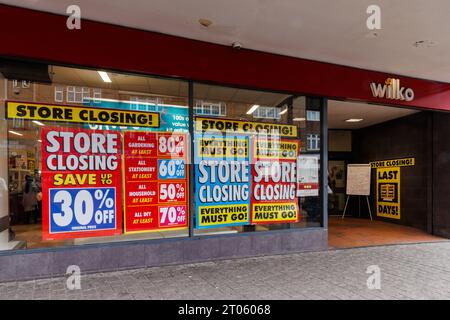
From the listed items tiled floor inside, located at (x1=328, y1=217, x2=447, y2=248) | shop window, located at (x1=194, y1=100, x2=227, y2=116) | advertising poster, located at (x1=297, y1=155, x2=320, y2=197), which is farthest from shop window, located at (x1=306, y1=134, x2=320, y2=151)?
tiled floor inside, located at (x1=328, y1=217, x2=447, y2=248)

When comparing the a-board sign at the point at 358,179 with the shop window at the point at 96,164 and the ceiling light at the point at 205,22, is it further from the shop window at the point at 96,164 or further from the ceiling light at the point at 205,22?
the ceiling light at the point at 205,22

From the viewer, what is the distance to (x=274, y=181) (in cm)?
564

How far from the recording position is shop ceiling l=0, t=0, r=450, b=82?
12.9 feet

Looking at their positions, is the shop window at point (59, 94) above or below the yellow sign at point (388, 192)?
above

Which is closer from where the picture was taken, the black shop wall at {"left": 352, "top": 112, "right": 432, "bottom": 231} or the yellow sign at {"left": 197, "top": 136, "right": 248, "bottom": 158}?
the yellow sign at {"left": 197, "top": 136, "right": 248, "bottom": 158}

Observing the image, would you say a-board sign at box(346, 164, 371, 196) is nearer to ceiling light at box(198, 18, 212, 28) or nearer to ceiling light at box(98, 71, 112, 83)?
ceiling light at box(198, 18, 212, 28)

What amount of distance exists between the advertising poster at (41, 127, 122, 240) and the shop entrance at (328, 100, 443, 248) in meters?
4.17

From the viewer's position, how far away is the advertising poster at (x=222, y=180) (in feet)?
16.8

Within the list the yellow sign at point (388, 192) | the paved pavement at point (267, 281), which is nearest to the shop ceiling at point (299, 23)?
the paved pavement at point (267, 281)

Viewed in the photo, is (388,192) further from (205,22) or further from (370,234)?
(205,22)

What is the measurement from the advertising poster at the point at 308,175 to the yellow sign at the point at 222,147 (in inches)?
44.3

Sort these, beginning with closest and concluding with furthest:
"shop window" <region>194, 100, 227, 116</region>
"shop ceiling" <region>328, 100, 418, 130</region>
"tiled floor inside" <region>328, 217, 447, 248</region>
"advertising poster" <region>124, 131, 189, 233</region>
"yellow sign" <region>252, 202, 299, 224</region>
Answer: "advertising poster" <region>124, 131, 189, 233</region>, "shop window" <region>194, 100, 227, 116</region>, "yellow sign" <region>252, 202, 299, 224</region>, "tiled floor inside" <region>328, 217, 447, 248</region>, "shop ceiling" <region>328, 100, 418, 130</region>
